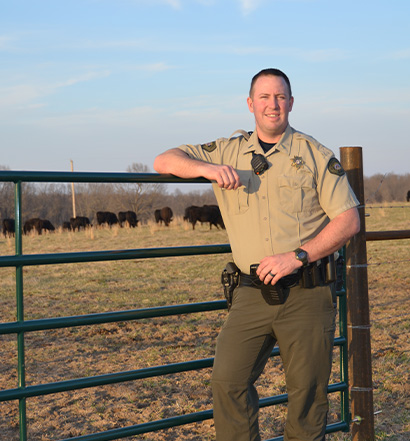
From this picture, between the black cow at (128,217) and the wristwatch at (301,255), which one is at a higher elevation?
the black cow at (128,217)

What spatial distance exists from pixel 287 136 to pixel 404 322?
595cm

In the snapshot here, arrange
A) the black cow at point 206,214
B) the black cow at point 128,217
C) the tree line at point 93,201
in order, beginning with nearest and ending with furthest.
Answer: the black cow at point 206,214 < the black cow at point 128,217 < the tree line at point 93,201

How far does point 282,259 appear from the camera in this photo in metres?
2.71

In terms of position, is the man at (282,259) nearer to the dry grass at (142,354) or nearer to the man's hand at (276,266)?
the man's hand at (276,266)

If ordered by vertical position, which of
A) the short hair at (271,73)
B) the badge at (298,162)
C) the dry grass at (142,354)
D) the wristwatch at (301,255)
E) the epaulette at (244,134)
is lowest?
the dry grass at (142,354)

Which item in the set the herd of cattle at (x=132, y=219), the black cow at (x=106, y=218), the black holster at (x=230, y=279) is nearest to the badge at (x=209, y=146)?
the black holster at (x=230, y=279)

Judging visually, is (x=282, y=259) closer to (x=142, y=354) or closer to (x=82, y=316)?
(x=82, y=316)

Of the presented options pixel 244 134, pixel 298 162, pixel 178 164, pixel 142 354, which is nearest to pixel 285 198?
pixel 298 162

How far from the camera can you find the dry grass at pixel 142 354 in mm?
4629

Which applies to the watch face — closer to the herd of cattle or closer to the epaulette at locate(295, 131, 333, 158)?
the epaulette at locate(295, 131, 333, 158)

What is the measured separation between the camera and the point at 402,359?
6.23 m

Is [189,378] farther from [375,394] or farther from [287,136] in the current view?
[287,136]

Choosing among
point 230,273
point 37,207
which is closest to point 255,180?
point 230,273

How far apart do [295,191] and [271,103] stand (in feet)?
1.41
